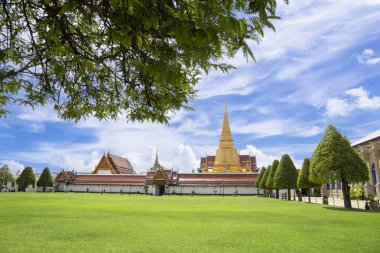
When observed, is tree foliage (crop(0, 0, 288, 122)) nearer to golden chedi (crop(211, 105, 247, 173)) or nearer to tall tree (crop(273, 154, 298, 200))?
tall tree (crop(273, 154, 298, 200))

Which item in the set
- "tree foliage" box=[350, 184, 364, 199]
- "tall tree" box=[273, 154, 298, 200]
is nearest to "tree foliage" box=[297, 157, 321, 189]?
"tall tree" box=[273, 154, 298, 200]

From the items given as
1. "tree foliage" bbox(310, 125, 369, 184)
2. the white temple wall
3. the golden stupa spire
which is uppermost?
the golden stupa spire

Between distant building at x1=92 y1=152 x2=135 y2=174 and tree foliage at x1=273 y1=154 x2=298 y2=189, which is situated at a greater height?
distant building at x1=92 y1=152 x2=135 y2=174

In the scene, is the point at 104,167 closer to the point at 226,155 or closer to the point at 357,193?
the point at 226,155

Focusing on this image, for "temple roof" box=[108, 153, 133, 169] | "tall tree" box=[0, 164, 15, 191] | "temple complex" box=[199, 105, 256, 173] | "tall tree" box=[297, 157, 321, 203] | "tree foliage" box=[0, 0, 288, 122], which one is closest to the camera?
"tree foliage" box=[0, 0, 288, 122]

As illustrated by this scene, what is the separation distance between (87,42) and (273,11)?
3.63m

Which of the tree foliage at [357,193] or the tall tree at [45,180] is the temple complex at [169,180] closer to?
the tall tree at [45,180]

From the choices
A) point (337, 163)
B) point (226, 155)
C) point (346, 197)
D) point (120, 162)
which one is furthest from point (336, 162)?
point (120, 162)

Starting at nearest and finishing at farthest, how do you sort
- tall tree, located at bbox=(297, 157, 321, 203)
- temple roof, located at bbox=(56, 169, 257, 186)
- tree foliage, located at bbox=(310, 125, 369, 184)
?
tree foliage, located at bbox=(310, 125, 369, 184)
tall tree, located at bbox=(297, 157, 321, 203)
temple roof, located at bbox=(56, 169, 257, 186)

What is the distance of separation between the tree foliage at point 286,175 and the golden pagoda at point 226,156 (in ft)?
113

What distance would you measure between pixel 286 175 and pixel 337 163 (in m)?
13.6

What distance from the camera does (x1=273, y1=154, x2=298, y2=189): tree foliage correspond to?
3756cm

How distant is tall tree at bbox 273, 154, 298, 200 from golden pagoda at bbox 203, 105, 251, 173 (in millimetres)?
34571

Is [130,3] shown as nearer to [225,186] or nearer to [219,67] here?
[219,67]
